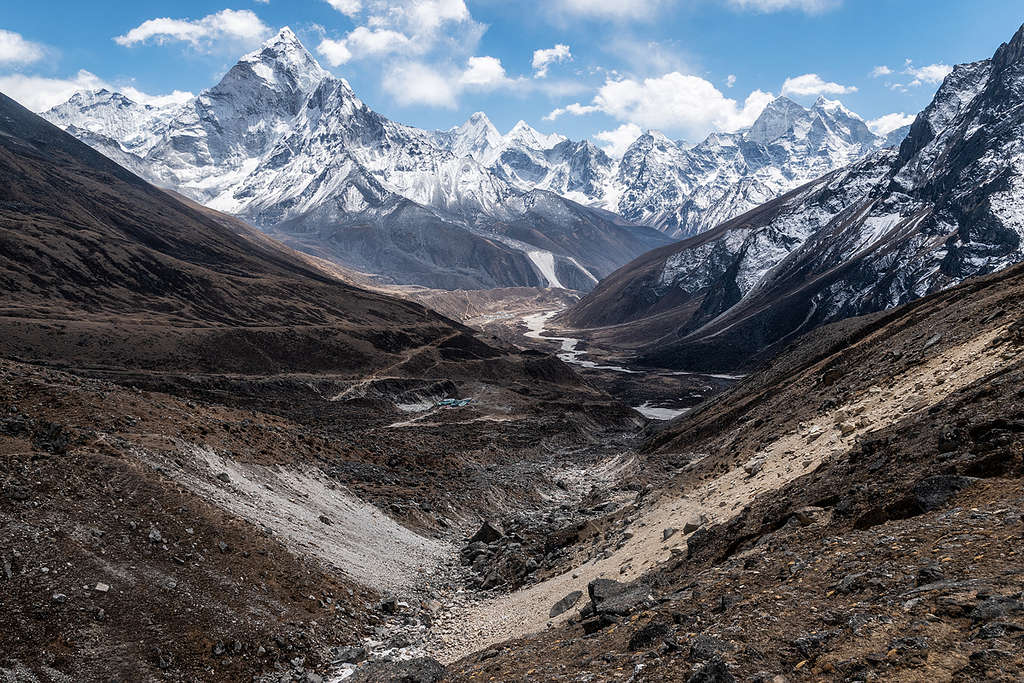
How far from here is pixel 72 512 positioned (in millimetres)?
20297

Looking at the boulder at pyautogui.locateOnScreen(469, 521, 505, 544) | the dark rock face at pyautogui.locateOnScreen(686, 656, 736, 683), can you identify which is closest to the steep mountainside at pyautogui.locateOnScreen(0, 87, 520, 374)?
the boulder at pyautogui.locateOnScreen(469, 521, 505, 544)

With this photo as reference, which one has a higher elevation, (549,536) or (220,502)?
(220,502)

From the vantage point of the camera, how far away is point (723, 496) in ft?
84.8

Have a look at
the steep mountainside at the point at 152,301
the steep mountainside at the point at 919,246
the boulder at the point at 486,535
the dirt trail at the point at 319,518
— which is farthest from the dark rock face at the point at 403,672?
the steep mountainside at the point at 919,246

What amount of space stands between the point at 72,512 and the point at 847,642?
21.4 m

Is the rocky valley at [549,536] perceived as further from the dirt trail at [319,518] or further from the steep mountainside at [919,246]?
the steep mountainside at [919,246]

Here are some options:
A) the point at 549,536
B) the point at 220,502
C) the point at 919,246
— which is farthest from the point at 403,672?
the point at 919,246

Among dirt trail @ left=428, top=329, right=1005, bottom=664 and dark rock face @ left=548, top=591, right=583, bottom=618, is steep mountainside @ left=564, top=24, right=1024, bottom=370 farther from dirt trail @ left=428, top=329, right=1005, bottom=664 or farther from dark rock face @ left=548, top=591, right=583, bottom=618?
dark rock face @ left=548, top=591, right=583, bottom=618

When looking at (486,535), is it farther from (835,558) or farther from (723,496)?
(835,558)

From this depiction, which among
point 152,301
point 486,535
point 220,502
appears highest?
point 152,301

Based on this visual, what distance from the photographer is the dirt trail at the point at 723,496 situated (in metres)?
22.1

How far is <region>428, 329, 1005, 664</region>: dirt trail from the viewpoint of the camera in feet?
72.4

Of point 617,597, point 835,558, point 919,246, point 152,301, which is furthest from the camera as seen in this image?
point 919,246

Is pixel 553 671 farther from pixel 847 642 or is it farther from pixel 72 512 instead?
pixel 72 512
